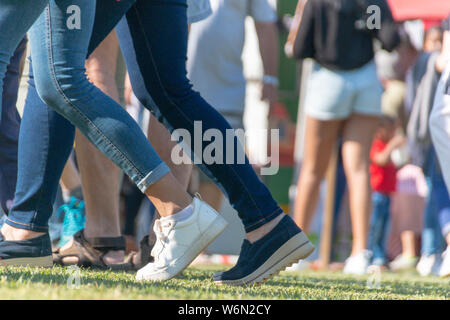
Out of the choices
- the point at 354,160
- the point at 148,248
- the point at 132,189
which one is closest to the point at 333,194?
the point at 354,160

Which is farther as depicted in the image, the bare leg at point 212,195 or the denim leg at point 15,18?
the bare leg at point 212,195

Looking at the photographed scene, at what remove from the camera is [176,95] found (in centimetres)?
267

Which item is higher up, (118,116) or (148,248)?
(118,116)

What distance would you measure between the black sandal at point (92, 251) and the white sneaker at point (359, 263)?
1946 mm

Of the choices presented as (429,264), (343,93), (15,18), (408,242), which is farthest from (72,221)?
(408,242)

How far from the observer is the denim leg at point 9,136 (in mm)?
3482

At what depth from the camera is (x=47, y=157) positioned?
9.43ft

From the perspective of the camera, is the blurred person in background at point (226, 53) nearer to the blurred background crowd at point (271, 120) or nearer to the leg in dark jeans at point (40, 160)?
the blurred background crowd at point (271, 120)

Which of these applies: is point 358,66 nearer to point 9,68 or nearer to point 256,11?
point 256,11

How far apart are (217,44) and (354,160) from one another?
1.16m

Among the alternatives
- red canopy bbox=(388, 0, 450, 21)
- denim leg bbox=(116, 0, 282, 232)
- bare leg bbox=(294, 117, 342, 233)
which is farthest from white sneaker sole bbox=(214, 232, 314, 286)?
red canopy bbox=(388, 0, 450, 21)

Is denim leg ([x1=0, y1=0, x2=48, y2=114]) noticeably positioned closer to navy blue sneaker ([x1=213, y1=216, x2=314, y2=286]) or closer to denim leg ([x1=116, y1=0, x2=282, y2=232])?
denim leg ([x1=116, y1=0, x2=282, y2=232])

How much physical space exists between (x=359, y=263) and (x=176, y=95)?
252cm

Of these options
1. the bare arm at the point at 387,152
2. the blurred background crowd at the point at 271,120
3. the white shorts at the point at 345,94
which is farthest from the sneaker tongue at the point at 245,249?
the bare arm at the point at 387,152
